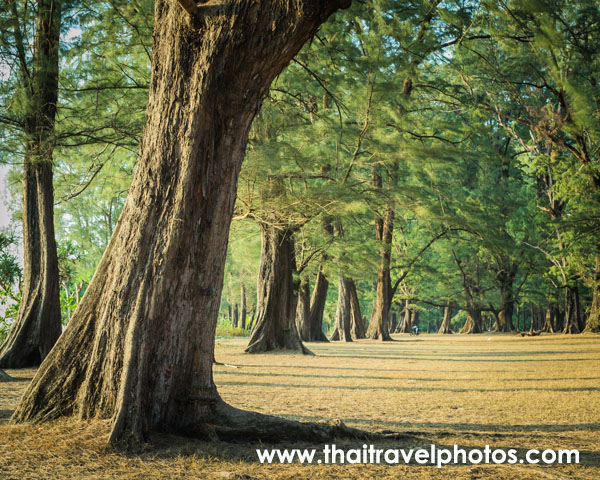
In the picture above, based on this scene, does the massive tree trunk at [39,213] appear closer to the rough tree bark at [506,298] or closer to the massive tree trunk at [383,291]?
the massive tree trunk at [383,291]

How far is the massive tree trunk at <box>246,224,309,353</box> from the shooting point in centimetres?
1560

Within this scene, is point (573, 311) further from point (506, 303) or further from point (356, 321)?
point (356, 321)

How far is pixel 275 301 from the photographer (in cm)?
1563

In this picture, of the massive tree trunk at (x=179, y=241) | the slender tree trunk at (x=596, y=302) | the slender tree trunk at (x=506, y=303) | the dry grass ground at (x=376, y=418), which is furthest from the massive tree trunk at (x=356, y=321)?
the massive tree trunk at (x=179, y=241)

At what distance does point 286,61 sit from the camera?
14.3ft

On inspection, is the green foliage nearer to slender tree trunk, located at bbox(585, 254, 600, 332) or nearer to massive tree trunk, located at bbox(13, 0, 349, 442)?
massive tree trunk, located at bbox(13, 0, 349, 442)

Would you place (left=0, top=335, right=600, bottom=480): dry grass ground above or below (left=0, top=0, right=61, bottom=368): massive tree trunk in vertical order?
below

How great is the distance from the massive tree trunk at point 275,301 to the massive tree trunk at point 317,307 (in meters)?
8.09

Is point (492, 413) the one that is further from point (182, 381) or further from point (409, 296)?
point (409, 296)

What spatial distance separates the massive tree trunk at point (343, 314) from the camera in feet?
87.9

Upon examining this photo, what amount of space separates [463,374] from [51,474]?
907 cm

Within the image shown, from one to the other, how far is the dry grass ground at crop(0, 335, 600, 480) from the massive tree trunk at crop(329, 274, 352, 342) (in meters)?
14.4

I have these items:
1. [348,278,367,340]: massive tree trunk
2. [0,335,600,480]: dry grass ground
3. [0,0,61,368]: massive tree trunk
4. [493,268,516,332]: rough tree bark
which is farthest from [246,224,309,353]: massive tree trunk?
[493,268,516,332]: rough tree bark

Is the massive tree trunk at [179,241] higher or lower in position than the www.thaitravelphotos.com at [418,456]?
higher
